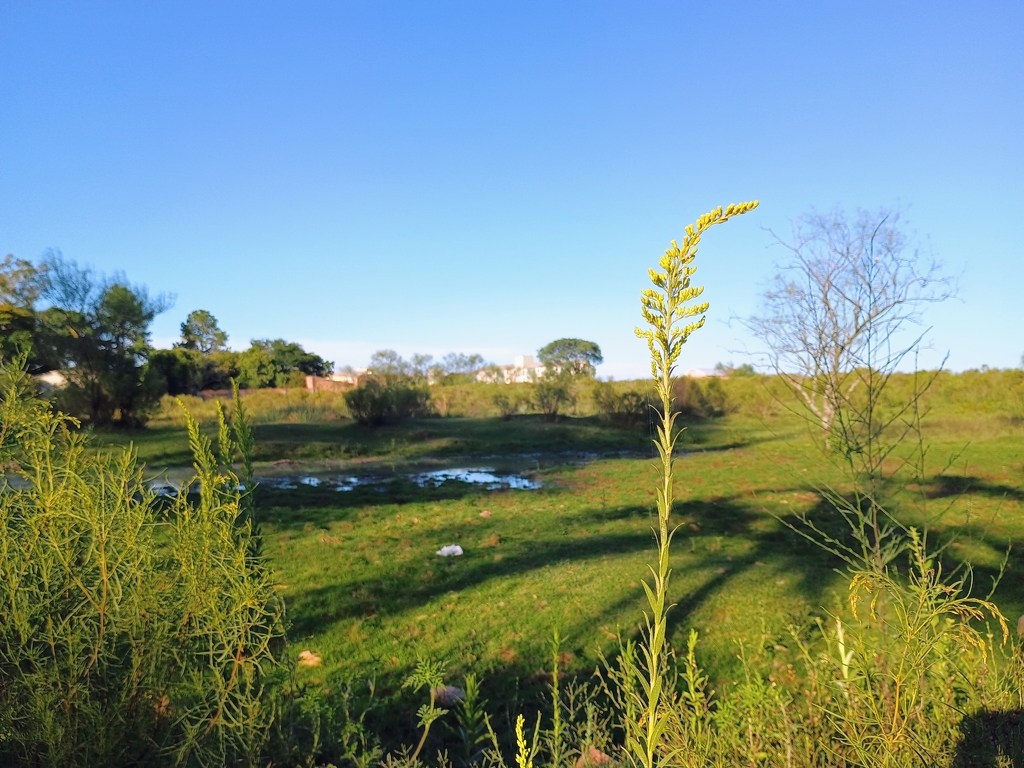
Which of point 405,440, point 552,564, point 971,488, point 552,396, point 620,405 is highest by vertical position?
point 552,396

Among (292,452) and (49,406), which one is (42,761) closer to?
(49,406)

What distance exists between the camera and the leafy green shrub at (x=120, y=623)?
1.84 meters

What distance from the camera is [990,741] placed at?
190 centimetres

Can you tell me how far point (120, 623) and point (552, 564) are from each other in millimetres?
5286

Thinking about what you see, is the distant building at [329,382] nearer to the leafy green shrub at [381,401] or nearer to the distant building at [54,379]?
the leafy green shrub at [381,401]

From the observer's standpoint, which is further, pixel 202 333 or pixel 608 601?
pixel 202 333

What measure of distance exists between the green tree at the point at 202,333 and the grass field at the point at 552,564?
942 inches

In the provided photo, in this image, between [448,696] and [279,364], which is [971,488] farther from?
[279,364]

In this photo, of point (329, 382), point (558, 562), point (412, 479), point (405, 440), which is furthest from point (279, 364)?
point (558, 562)

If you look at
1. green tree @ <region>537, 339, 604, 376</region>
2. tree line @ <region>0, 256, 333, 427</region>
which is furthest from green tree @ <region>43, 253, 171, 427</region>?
green tree @ <region>537, 339, 604, 376</region>

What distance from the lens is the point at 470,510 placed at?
9.83m

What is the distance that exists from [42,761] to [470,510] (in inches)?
317

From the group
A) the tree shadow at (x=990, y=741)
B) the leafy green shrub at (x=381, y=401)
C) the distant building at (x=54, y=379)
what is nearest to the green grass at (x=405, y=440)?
the leafy green shrub at (x=381, y=401)

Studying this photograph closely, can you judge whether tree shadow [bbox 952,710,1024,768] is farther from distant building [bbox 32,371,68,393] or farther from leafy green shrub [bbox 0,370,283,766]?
distant building [bbox 32,371,68,393]
